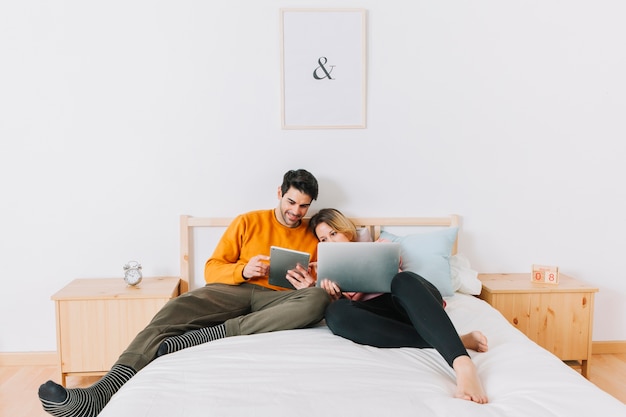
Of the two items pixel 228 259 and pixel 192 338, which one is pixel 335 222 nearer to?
pixel 228 259

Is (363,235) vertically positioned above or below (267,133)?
below

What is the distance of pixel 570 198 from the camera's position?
2.37 m

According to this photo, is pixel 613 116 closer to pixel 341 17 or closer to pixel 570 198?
pixel 570 198

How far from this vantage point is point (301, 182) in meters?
2.03

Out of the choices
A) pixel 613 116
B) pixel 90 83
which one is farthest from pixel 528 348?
pixel 90 83

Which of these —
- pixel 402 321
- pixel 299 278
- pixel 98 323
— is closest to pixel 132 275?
pixel 98 323

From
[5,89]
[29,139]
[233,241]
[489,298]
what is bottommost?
[489,298]

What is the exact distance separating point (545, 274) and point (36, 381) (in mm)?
2346

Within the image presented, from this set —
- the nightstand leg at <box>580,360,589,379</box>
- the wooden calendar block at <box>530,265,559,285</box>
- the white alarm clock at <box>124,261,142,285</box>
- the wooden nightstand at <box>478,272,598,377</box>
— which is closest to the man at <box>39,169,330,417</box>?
the white alarm clock at <box>124,261,142,285</box>

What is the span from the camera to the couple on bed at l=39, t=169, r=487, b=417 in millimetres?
1318

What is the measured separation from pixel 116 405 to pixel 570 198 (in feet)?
7.28

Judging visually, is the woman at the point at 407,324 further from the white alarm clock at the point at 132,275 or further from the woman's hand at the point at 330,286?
the white alarm clock at the point at 132,275

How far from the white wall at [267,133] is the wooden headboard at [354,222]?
49mm

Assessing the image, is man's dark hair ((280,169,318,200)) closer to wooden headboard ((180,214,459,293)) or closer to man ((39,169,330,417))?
man ((39,169,330,417))
